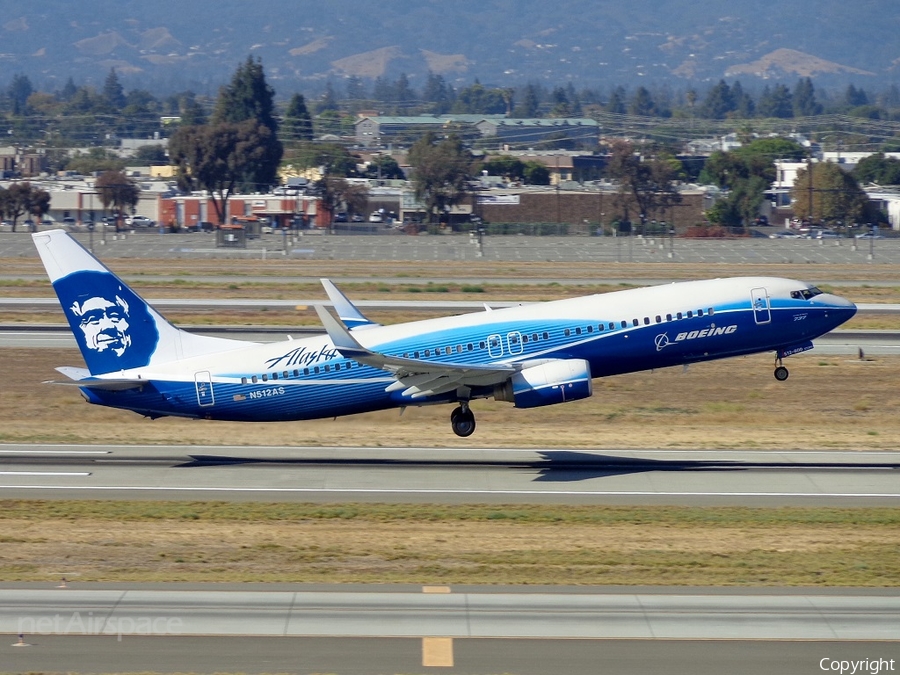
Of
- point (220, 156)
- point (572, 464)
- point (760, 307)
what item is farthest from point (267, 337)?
point (220, 156)

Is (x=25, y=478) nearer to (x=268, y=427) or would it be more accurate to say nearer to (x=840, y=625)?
(x=268, y=427)

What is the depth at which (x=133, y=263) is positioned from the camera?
113m

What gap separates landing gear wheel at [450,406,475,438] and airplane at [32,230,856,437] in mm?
668

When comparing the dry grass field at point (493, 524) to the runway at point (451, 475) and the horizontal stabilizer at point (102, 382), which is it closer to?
the runway at point (451, 475)

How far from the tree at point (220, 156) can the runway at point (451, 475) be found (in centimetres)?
14016

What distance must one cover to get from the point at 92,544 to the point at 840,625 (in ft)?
57.8

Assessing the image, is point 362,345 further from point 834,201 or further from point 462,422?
point 834,201

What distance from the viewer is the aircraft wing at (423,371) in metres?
36.3

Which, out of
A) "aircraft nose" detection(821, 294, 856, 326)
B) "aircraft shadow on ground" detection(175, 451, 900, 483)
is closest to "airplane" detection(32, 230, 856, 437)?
"aircraft shadow on ground" detection(175, 451, 900, 483)

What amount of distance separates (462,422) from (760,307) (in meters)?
10.9

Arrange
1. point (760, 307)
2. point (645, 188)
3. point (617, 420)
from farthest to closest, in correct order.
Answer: point (645, 188) < point (617, 420) < point (760, 307)

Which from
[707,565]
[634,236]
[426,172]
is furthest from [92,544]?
[426,172]

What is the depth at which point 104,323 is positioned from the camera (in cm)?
3956

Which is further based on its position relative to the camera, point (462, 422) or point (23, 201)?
point (23, 201)
